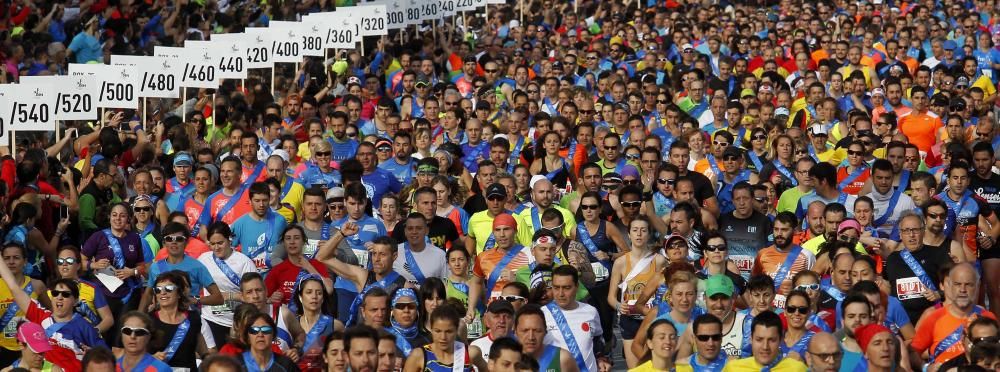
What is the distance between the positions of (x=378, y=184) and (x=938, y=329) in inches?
252

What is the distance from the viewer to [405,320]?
506 inches

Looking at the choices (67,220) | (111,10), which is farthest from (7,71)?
(67,220)

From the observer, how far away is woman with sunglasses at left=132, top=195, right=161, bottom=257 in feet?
51.9

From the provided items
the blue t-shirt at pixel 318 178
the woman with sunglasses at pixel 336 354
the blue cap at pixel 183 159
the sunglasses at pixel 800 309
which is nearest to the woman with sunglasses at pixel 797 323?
the sunglasses at pixel 800 309

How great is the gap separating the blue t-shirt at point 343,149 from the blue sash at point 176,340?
672cm

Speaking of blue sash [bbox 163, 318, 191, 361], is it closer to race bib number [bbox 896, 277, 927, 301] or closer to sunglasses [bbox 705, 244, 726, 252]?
sunglasses [bbox 705, 244, 726, 252]

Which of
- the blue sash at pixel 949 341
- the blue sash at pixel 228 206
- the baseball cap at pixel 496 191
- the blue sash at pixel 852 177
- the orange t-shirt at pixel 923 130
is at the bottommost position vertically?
the blue sash at pixel 949 341

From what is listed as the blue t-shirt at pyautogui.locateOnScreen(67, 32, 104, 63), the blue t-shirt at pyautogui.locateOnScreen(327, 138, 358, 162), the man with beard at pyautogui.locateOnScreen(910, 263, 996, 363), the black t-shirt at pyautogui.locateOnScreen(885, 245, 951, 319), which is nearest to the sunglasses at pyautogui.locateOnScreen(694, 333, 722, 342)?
the man with beard at pyautogui.locateOnScreen(910, 263, 996, 363)

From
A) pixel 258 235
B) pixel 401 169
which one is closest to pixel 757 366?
pixel 258 235

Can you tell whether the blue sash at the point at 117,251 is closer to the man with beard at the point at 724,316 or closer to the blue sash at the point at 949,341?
the man with beard at the point at 724,316

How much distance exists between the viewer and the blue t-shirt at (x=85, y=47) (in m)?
25.8

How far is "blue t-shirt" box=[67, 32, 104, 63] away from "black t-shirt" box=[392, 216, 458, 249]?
34.9ft

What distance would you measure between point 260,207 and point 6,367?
2590mm

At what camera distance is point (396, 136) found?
62.0ft
